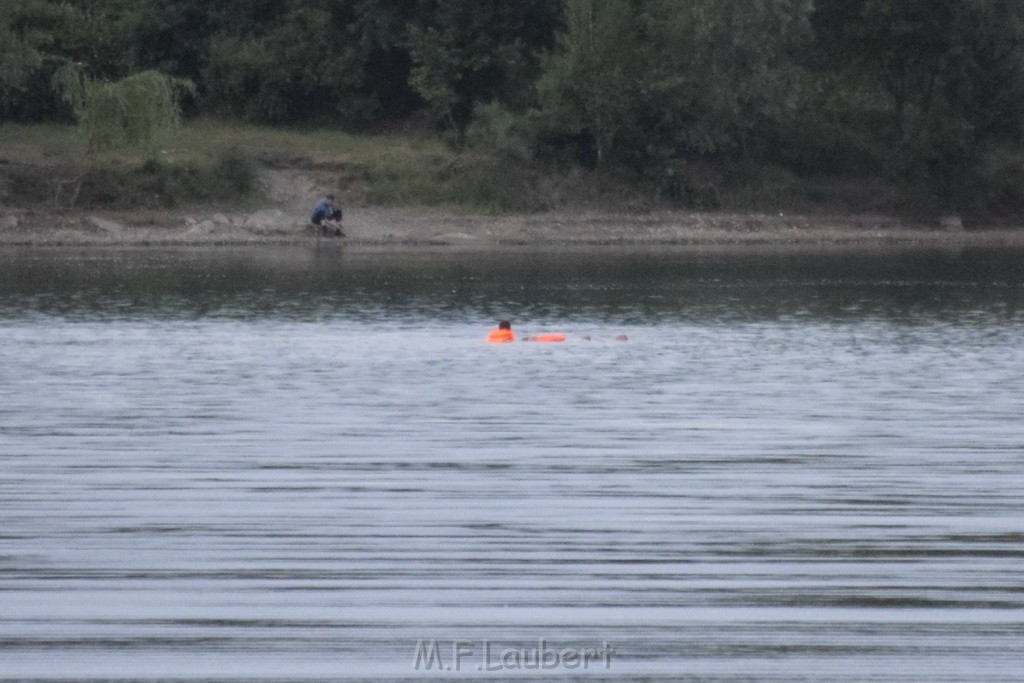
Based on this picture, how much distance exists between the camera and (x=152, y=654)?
10609 mm

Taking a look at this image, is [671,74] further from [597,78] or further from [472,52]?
[472,52]

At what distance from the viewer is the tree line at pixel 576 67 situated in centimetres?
6719

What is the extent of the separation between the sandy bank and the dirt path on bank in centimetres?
3

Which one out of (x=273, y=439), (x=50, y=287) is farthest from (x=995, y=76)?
(x=273, y=439)

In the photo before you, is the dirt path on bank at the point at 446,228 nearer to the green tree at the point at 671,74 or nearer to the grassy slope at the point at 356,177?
the grassy slope at the point at 356,177

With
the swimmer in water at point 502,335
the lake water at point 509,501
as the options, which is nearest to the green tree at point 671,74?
the lake water at point 509,501

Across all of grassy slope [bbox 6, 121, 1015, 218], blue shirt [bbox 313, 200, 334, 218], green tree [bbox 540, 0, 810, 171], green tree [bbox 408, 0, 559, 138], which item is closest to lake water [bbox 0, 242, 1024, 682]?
blue shirt [bbox 313, 200, 334, 218]

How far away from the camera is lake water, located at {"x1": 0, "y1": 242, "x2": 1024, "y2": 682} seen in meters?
10.8

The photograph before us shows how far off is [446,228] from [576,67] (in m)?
7.51

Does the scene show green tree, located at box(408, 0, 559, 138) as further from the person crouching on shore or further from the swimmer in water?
the swimmer in water

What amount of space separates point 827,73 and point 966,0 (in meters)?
7.72

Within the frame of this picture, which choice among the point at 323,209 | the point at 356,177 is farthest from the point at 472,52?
the point at 323,209

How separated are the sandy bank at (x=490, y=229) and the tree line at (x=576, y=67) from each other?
212 centimetres

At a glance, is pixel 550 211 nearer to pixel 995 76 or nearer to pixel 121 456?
pixel 995 76
